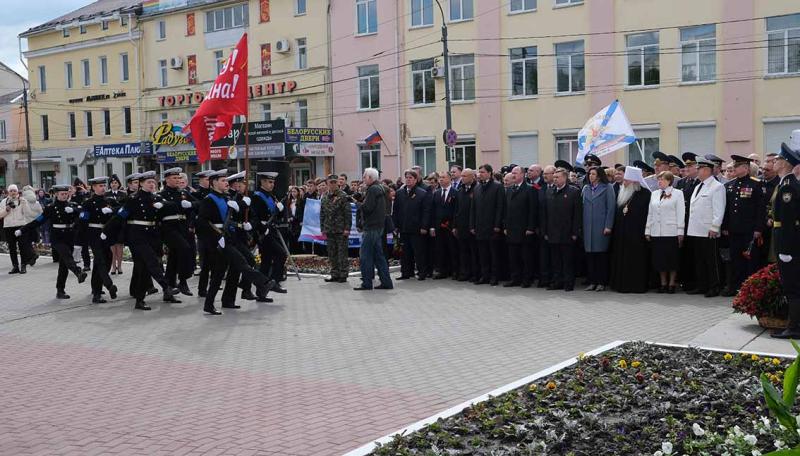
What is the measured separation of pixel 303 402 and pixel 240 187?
268 inches

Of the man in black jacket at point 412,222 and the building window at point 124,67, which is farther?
the building window at point 124,67

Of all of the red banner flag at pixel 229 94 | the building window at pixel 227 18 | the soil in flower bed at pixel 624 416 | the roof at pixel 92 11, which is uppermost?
the roof at pixel 92 11

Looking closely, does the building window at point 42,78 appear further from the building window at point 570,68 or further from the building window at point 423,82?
the building window at point 570,68

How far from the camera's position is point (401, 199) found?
646 inches

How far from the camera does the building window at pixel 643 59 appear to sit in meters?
31.5

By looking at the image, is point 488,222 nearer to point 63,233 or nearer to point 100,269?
point 100,269

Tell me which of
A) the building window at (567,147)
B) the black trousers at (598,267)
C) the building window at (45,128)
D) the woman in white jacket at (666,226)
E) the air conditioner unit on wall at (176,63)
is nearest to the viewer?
the woman in white jacket at (666,226)

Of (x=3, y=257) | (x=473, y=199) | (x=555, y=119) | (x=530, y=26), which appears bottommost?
(x=3, y=257)

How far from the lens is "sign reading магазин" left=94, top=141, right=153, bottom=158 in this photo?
170ft

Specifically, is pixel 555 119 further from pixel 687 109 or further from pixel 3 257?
pixel 3 257

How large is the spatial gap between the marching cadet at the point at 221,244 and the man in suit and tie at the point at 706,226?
6.64m

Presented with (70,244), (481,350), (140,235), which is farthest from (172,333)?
(70,244)

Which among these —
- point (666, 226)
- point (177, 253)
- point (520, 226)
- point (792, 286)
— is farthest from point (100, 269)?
point (792, 286)

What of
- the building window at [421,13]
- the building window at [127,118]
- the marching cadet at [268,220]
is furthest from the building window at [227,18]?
the marching cadet at [268,220]
